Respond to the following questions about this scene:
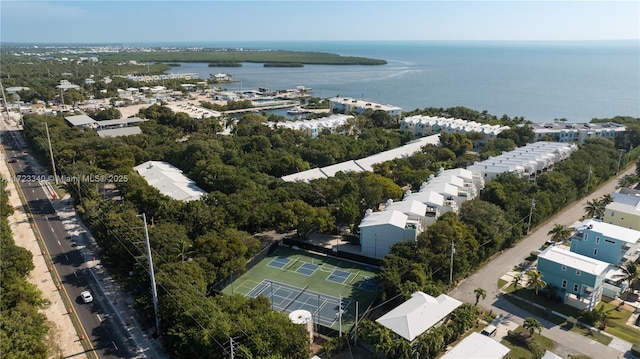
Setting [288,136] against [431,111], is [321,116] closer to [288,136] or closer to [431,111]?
[431,111]

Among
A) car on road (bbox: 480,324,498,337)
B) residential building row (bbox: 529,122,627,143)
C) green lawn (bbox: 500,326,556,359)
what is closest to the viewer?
green lawn (bbox: 500,326,556,359)

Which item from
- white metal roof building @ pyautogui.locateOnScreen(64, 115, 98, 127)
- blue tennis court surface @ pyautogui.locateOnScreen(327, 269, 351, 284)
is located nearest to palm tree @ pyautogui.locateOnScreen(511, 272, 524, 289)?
blue tennis court surface @ pyautogui.locateOnScreen(327, 269, 351, 284)

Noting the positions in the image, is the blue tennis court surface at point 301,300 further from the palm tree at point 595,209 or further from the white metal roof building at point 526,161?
the white metal roof building at point 526,161

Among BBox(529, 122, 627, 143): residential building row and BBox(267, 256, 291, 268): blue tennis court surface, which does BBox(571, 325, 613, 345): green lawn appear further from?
BBox(529, 122, 627, 143): residential building row

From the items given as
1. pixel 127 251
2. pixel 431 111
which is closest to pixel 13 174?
pixel 127 251

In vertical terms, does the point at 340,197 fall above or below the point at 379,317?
above

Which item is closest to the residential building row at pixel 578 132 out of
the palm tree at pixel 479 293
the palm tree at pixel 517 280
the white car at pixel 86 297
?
the palm tree at pixel 517 280
